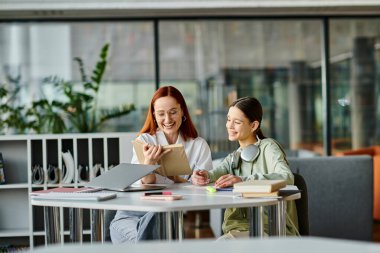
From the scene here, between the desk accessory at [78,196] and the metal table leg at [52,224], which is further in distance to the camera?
the metal table leg at [52,224]

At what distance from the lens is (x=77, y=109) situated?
7.39m

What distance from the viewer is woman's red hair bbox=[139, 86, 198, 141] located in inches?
156

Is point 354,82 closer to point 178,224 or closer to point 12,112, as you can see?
point 12,112

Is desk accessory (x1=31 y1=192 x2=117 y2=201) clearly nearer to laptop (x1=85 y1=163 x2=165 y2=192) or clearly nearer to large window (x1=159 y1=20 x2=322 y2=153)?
laptop (x1=85 y1=163 x2=165 y2=192)

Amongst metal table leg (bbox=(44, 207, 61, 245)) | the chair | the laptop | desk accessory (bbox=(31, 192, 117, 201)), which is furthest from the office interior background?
desk accessory (bbox=(31, 192, 117, 201))

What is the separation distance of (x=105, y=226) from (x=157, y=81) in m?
3.99

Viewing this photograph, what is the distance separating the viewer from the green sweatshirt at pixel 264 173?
3.46m

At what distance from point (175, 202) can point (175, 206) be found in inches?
4.9

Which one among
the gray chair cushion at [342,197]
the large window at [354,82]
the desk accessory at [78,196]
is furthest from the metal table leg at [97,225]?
A: the large window at [354,82]

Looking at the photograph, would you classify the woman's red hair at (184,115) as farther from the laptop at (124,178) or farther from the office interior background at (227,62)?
the office interior background at (227,62)

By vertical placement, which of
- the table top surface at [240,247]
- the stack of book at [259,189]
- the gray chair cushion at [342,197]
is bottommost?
the gray chair cushion at [342,197]

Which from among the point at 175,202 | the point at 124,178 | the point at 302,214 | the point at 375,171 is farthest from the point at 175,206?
the point at 375,171

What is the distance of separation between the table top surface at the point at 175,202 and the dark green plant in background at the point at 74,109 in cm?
404

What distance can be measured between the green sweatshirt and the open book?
282 mm
